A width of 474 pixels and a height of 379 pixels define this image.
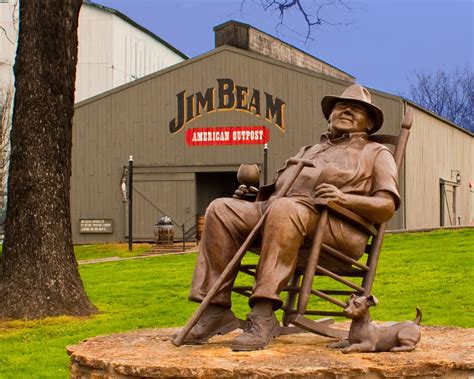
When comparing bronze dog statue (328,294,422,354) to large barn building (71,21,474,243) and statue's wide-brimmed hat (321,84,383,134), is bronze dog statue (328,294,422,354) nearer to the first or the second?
statue's wide-brimmed hat (321,84,383,134)

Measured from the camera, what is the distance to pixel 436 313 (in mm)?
11312

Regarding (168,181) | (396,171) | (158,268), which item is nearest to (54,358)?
(396,171)

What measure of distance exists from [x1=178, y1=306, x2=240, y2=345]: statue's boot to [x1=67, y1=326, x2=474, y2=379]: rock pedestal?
0.28ft

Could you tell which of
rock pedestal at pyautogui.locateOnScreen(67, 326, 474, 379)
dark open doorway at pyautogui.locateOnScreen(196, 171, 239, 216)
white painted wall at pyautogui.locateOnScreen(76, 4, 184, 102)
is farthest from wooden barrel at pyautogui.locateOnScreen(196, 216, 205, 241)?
rock pedestal at pyautogui.locateOnScreen(67, 326, 474, 379)

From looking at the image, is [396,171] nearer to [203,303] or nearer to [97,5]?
[203,303]

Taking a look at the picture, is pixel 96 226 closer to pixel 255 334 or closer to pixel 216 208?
pixel 216 208

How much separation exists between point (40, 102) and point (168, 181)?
1850 centimetres

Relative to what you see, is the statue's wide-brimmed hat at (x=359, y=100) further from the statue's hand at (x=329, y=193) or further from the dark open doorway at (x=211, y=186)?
the dark open doorway at (x=211, y=186)

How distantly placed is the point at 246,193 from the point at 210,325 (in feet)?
3.36

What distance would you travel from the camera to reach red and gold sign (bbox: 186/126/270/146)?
29.3 meters

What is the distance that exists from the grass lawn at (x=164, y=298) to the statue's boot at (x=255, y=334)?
3480 mm

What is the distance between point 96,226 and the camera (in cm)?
3077

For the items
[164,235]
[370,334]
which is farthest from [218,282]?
[164,235]

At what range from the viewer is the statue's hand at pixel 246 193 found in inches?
256
